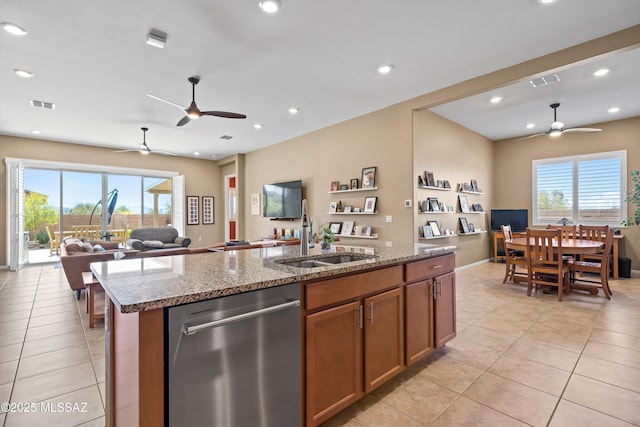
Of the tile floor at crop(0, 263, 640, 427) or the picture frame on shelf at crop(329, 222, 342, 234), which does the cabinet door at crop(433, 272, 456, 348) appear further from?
the picture frame on shelf at crop(329, 222, 342, 234)

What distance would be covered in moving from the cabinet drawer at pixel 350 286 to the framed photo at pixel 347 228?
11.5 ft

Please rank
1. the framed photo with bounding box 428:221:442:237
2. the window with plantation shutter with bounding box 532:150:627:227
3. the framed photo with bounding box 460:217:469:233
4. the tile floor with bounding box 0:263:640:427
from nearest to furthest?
the tile floor with bounding box 0:263:640:427, the framed photo with bounding box 428:221:442:237, the window with plantation shutter with bounding box 532:150:627:227, the framed photo with bounding box 460:217:469:233

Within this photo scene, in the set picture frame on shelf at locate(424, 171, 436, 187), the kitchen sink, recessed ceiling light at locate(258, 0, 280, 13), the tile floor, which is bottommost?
the tile floor

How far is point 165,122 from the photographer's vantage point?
5648 millimetres

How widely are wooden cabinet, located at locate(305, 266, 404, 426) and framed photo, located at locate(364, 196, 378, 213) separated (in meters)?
3.18

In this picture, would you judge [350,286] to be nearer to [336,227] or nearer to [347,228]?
[347,228]

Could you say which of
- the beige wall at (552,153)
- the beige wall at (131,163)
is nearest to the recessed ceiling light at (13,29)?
the beige wall at (131,163)

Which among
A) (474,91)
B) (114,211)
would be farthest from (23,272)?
(474,91)

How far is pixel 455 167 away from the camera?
233 inches

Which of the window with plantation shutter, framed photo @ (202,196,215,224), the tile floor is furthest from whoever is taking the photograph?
framed photo @ (202,196,215,224)

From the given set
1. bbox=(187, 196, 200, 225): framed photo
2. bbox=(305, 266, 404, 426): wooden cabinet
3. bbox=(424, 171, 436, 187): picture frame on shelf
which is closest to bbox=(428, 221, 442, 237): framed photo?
bbox=(424, 171, 436, 187): picture frame on shelf

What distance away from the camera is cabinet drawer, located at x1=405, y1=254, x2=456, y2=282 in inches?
85.7

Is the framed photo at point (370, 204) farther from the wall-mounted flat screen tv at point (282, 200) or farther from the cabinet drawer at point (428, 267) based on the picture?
the cabinet drawer at point (428, 267)

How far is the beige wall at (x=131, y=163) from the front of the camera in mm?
6512
